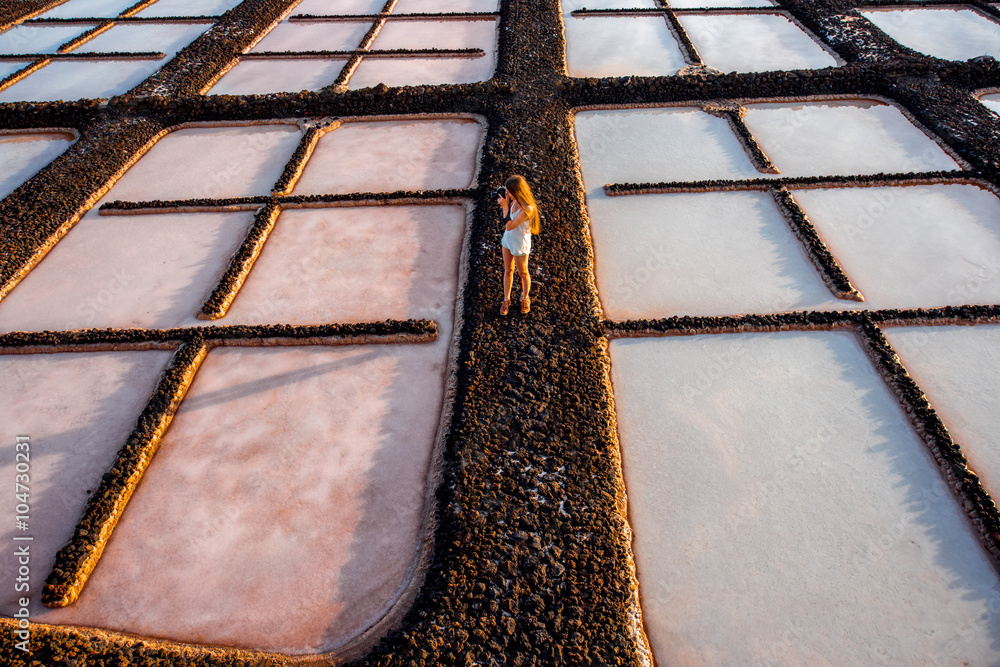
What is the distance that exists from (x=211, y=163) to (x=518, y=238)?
5.24 meters

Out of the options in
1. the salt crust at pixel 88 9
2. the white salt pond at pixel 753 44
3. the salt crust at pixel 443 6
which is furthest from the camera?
the salt crust at pixel 88 9

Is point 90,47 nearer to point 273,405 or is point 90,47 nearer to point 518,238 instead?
point 273,405

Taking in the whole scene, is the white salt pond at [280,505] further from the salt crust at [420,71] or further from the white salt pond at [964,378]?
the salt crust at [420,71]

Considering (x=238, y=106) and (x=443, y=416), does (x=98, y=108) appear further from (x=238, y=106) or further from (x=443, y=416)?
(x=443, y=416)

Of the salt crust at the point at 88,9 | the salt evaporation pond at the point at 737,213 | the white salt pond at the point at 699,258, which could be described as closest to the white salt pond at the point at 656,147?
the salt evaporation pond at the point at 737,213

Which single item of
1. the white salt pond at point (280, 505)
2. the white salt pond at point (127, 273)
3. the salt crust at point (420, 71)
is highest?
the salt crust at point (420, 71)

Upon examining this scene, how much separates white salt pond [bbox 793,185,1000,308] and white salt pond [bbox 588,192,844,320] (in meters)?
0.42

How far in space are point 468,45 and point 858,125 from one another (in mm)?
6674

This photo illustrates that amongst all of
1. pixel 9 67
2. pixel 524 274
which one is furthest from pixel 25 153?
pixel 524 274

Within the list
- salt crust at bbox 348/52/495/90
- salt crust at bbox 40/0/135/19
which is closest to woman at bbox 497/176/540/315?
salt crust at bbox 348/52/495/90

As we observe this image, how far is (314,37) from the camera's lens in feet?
38.2

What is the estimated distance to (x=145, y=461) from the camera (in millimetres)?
4352

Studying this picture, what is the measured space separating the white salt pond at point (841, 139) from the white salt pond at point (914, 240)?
0.53m

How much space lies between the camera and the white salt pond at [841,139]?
706 cm
